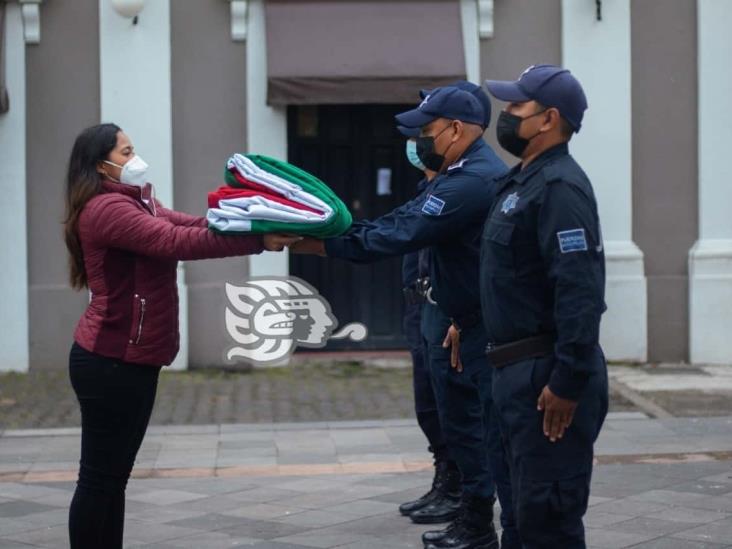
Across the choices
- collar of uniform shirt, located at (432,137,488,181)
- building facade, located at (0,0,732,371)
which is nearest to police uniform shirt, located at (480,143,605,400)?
collar of uniform shirt, located at (432,137,488,181)

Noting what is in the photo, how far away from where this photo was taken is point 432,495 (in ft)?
23.5

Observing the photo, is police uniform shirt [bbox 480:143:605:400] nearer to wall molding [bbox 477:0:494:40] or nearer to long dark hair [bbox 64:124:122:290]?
long dark hair [bbox 64:124:122:290]

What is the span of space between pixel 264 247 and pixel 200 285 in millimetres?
7403

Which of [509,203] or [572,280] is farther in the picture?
[509,203]

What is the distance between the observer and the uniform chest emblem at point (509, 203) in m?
4.59

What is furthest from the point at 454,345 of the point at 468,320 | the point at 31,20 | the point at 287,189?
the point at 31,20

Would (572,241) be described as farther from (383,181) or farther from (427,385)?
(383,181)

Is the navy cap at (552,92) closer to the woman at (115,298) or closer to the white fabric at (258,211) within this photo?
the white fabric at (258,211)

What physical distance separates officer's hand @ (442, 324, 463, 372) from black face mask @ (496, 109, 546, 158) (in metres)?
1.48

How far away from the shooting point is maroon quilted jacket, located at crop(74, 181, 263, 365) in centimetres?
510

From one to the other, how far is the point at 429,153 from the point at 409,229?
62 centimetres

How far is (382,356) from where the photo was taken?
13.0 meters

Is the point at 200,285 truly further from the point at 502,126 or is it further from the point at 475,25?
the point at 502,126

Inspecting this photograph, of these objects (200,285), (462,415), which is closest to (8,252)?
(200,285)
